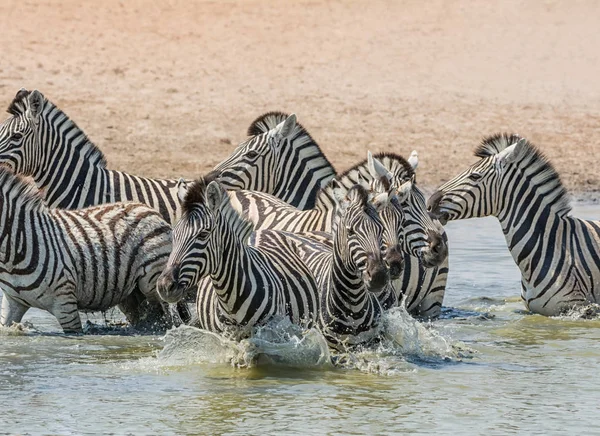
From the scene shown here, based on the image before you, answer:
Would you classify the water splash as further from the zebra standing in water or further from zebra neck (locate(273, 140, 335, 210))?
zebra neck (locate(273, 140, 335, 210))

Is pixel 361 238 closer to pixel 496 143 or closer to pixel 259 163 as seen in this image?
pixel 496 143

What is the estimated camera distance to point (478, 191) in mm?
10766

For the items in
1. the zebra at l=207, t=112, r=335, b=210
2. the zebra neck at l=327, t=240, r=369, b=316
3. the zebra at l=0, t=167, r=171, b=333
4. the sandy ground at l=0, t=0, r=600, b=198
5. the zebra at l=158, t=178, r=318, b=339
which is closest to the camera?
the zebra at l=158, t=178, r=318, b=339

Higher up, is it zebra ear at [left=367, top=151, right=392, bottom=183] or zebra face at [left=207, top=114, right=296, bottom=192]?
zebra face at [left=207, top=114, right=296, bottom=192]

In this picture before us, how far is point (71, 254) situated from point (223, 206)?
2330mm


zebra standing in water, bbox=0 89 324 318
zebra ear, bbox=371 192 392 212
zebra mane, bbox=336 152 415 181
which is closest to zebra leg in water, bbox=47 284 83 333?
zebra standing in water, bbox=0 89 324 318

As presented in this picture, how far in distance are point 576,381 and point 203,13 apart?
19.4m

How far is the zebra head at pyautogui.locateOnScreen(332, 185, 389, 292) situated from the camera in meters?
7.42

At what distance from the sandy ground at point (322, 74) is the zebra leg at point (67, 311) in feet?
27.0

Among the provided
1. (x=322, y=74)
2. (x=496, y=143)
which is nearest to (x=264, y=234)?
(x=496, y=143)

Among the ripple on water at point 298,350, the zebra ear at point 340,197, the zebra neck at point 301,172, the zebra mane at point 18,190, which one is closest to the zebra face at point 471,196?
the zebra neck at point 301,172

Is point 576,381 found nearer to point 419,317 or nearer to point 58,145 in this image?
point 419,317

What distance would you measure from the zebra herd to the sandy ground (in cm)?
616

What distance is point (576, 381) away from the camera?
26.7 feet
